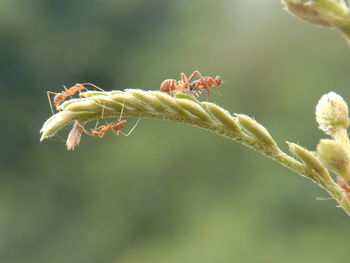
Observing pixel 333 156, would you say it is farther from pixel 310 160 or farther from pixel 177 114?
pixel 177 114

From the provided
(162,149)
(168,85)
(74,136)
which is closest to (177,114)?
(74,136)

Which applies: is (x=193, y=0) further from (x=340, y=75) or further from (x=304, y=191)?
(x=304, y=191)

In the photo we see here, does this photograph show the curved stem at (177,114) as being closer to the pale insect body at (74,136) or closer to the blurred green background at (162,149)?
the pale insect body at (74,136)

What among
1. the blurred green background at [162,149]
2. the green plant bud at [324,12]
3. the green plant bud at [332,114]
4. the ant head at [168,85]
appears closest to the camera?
the green plant bud at [324,12]

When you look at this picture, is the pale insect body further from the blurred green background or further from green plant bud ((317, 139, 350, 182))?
the blurred green background

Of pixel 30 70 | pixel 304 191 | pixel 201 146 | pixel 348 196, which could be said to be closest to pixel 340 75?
pixel 304 191

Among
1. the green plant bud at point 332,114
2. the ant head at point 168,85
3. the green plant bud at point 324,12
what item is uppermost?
the ant head at point 168,85

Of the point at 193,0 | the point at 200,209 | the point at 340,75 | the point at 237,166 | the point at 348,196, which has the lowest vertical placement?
the point at 348,196

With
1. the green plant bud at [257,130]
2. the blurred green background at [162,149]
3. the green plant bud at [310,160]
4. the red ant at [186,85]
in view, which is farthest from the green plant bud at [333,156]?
the blurred green background at [162,149]
